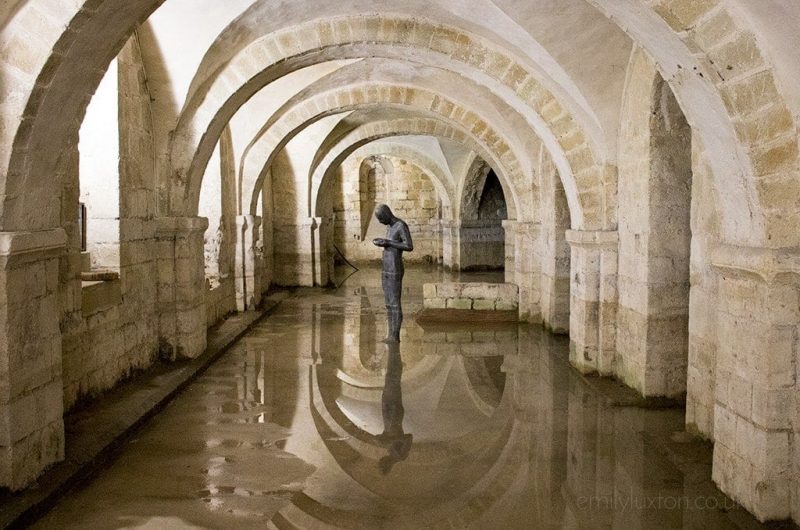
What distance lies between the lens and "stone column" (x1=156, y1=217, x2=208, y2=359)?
Answer: 22.0 ft

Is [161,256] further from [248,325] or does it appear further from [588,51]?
[588,51]

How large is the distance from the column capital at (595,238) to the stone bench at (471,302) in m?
3.45

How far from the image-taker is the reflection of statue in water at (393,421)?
4.31m

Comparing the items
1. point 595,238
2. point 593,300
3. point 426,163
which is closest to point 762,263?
point 595,238

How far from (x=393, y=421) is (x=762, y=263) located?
2797 mm

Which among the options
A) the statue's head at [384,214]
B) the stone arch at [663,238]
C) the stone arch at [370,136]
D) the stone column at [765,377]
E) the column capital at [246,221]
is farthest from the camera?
the stone arch at [370,136]

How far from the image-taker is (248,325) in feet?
29.9

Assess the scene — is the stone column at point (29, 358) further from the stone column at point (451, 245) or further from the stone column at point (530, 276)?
the stone column at point (451, 245)

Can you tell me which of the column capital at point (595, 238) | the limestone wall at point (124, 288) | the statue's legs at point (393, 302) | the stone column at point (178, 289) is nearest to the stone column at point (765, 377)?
the column capital at point (595, 238)

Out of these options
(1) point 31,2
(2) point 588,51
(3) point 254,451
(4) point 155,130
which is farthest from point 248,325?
(1) point 31,2

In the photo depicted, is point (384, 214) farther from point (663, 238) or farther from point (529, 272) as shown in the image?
point (663, 238)

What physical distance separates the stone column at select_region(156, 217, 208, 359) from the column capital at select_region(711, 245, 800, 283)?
15.8ft

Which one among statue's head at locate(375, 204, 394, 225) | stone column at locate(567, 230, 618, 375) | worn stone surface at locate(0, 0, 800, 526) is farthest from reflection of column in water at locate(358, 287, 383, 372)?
stone column at locate(567, 230, 618, 375)

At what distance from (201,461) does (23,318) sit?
4.36 ft
